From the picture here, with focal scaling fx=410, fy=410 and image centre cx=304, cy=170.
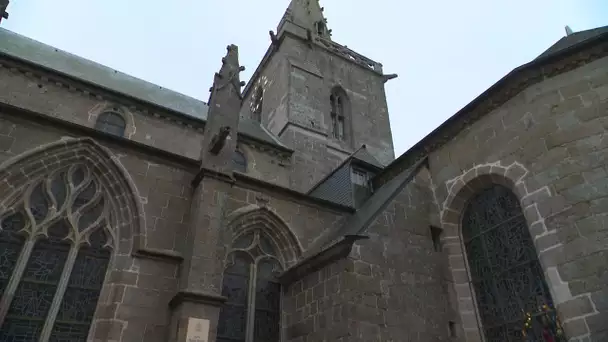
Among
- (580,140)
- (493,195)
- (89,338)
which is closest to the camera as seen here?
(89,338)

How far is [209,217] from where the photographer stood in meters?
6.28

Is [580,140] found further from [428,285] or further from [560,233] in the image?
[428,285]

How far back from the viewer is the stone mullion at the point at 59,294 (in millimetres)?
5355

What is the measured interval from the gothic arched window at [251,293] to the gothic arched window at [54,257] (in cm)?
200

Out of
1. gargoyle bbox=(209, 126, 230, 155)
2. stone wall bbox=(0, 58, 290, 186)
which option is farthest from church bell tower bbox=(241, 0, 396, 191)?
gargoyle bbox=(209, 126, 230, 155)

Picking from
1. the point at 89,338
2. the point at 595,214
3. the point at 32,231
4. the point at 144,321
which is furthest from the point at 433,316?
the point at 32,231

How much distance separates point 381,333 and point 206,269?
8.53 ft

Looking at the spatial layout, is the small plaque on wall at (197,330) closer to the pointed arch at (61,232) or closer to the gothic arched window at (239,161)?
the pointed arch at (61,232)

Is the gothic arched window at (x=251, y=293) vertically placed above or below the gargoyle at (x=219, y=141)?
below

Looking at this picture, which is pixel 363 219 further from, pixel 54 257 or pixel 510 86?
pixel 54 257

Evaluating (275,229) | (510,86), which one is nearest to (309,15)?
(510,86)

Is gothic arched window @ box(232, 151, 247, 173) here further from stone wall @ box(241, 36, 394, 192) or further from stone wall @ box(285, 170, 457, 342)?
stone wall @ box(285, 170, 457, 342)

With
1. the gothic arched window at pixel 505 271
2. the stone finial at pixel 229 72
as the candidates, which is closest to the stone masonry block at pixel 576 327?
the gothic arched window at pixel 505 271

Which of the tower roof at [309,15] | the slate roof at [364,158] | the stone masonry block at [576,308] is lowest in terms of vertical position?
the stone masonry block at [576,308]
